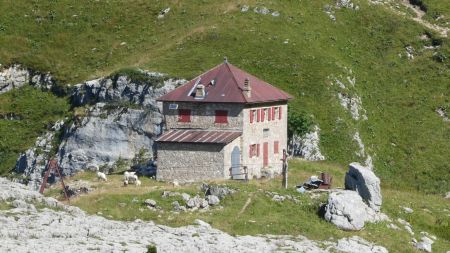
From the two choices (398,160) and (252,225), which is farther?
(398,160)

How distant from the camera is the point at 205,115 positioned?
9831cm

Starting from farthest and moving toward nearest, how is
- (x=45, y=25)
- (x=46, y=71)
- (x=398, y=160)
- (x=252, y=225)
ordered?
(x=45, y=25) < (x=46, y=71) < (x=398, y=160) < (x=252, y=225)

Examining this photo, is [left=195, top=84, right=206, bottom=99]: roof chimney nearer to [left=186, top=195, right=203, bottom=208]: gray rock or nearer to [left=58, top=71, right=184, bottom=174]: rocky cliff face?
[left=186, top=195, right=203, bottom=208]: gray rock

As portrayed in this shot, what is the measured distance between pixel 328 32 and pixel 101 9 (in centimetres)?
3330

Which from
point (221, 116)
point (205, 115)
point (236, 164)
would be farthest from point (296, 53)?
point (236, 164)

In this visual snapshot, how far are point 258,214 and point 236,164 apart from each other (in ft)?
49.0

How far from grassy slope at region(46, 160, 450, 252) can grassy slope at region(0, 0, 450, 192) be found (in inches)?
1028

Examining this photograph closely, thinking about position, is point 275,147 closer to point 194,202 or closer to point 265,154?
point 265,154

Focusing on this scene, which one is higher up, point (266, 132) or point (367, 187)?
point (266, 132)

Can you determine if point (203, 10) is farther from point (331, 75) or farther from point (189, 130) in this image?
point (189, 130)

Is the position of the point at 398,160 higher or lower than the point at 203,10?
lower

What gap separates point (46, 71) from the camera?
13975cm

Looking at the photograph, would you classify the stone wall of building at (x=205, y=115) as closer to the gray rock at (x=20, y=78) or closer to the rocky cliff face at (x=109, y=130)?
the rocky cliff face at (x=109, y=130)

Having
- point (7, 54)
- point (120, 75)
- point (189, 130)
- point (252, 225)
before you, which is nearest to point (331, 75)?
point (120, 75)
